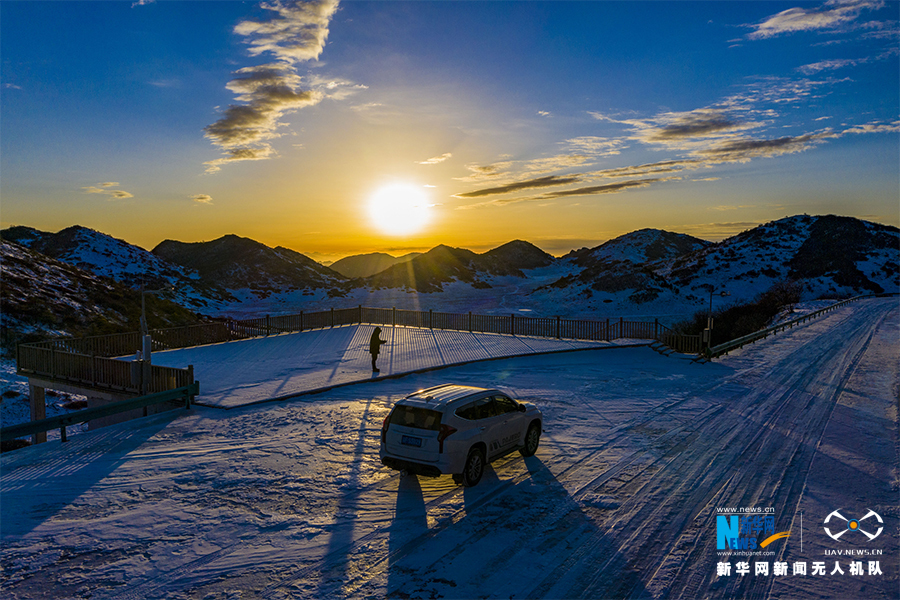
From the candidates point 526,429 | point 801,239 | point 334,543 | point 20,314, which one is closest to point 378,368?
point 526,429

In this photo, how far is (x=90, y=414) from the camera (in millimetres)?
14477

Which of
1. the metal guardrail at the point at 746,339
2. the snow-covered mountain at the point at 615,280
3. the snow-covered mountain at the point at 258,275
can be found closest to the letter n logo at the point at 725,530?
the metal guardrail at the point at 746,339

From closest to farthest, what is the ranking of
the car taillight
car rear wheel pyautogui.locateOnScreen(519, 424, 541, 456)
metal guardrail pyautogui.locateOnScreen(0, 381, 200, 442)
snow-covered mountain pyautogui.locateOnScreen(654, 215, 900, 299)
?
the car taillight, car rear wheel pyautogui.locateOnScreen(519, 424, 541, 456), metal guardrail pyautogui.locateOnScreen(0, 381, 200, 442), snow-covered mountain pyautogui.locateOnScreen(654, 215, 900, 299)

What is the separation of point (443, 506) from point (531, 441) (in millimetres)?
3363

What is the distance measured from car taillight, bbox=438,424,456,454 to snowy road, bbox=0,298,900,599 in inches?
39.0

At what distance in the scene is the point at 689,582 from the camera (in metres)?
7.06

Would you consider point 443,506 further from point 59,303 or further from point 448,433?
point 59,303

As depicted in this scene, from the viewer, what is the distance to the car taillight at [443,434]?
32.2 ft

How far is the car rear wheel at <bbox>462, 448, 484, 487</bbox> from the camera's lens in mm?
10227

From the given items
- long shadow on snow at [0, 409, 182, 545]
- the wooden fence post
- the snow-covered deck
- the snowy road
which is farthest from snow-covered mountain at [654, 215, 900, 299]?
long shadow on snow at [0, 409, 182, 545]

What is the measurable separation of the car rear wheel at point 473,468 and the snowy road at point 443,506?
0.22 metres

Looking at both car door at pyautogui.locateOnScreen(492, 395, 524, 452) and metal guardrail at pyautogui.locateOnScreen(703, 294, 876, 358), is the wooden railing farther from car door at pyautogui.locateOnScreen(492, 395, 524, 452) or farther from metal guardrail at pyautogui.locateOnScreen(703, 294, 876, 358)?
car door at pyautogui.locateOnScreen(492, 395, 524, 452)

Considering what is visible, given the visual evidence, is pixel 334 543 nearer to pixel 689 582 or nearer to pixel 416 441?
pixel 416 441

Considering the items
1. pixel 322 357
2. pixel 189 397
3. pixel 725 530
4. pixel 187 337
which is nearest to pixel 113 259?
pixel 187 337
